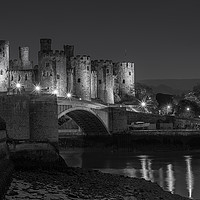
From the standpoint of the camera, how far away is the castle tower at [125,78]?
6281 centimetres

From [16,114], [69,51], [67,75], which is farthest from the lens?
[69,51]

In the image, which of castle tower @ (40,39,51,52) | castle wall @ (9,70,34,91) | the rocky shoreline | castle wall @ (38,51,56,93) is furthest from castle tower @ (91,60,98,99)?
the rocky shoreline

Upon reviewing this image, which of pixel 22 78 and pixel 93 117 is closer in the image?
pixel 93 117

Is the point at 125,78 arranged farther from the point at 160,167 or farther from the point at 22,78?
the point at 160,167

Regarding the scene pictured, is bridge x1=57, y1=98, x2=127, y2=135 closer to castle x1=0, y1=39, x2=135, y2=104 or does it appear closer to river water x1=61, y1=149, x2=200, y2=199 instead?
river water x1=61, y1=149, x2=200, y2=199

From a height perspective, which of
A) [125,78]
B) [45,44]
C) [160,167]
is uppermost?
[45,44]

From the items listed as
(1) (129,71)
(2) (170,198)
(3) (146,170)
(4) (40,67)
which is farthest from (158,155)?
(1) (129,71)

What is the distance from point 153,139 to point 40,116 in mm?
15319

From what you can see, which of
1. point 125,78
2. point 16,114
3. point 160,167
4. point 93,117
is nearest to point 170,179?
point 160,167

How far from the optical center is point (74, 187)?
645 inches

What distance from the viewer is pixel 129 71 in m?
63.5

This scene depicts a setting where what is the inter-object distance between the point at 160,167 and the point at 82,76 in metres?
25.7

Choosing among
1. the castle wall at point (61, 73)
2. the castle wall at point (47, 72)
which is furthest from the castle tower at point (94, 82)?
the castle wall at point (47, 72)

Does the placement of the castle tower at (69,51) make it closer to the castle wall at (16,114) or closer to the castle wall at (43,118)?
the castle wall at (43,118)
